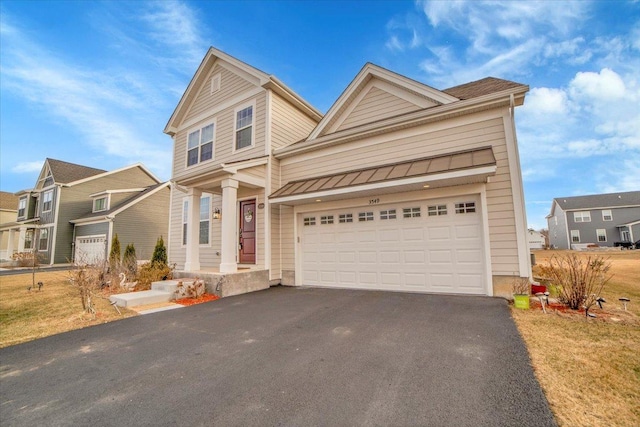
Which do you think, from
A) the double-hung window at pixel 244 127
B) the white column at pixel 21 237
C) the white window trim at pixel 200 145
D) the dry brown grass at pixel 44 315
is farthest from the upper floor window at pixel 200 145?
the white column at pixel 21 237

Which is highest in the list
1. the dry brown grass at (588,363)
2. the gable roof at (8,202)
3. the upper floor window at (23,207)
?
the gable roof at (8,202)

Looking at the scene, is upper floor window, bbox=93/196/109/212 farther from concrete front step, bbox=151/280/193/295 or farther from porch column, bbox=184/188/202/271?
concrete front step, bbox=151/280/193/295

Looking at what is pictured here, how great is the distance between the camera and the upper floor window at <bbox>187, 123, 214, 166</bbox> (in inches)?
448

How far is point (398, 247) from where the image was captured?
7.27m

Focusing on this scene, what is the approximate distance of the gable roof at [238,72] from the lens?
31.3 ft

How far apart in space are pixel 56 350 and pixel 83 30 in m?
14.3

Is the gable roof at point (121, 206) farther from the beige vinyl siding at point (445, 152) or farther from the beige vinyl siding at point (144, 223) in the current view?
the beige vinyl siding at point (445, 152)

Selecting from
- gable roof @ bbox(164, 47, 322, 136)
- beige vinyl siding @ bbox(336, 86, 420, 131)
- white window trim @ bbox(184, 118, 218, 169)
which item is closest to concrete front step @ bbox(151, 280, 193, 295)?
white window trim @ bbox(184, 118, 218, 169)

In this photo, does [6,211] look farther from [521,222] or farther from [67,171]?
[521,222]

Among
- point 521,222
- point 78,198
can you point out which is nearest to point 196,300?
point 521,222

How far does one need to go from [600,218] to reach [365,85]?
38.7 meters

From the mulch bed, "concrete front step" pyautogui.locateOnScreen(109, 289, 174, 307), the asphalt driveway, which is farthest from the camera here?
the mulch bed

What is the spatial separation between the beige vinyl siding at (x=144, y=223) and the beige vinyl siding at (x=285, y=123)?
601 inches

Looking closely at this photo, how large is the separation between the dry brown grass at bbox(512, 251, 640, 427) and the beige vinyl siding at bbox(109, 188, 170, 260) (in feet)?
71.3
